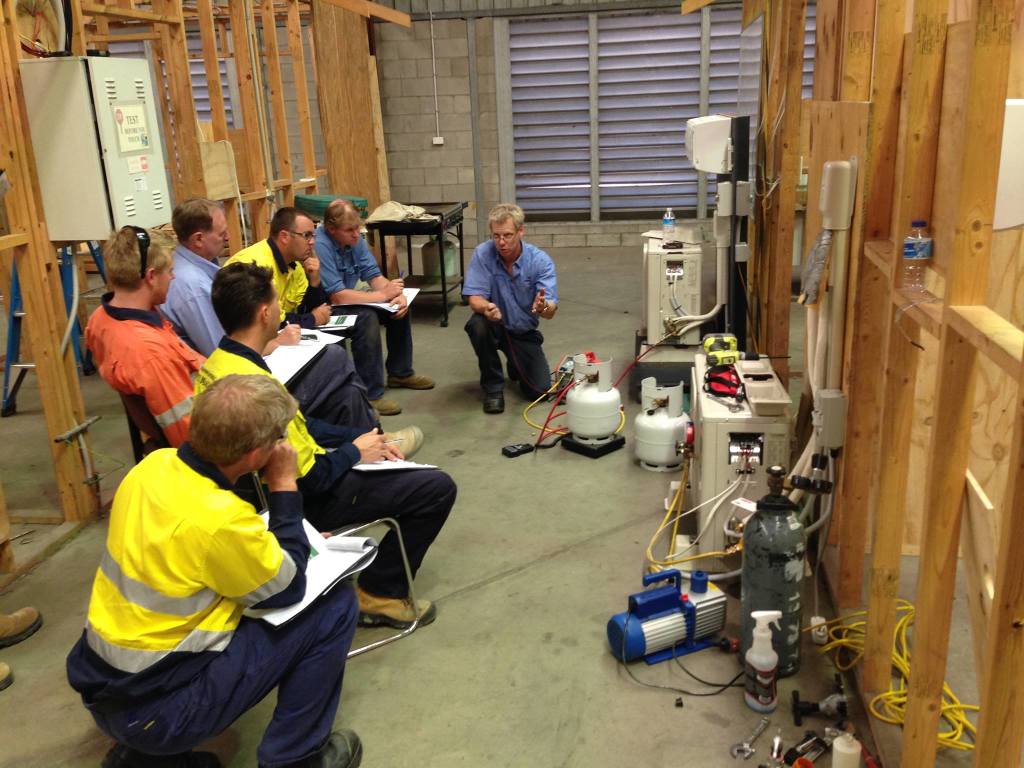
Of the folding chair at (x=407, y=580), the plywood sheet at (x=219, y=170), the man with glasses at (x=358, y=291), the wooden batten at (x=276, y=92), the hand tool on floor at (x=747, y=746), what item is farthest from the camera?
the wooden batten at (x=276, y=92)

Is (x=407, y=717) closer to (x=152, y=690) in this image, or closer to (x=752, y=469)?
(x=152, y=690)

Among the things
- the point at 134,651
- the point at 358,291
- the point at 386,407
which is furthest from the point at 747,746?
the point at 358,291

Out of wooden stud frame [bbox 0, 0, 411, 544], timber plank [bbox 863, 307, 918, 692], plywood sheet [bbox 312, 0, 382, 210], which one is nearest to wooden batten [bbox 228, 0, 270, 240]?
wooden stud frame [bbox 0, 0, 411, 544]

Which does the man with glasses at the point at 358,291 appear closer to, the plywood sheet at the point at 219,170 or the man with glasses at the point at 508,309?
the man with glasses at the point at 508,309

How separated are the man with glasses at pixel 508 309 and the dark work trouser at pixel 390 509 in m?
2.21

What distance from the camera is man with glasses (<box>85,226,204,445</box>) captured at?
3.00 meters

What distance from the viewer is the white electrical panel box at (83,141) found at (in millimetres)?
3607

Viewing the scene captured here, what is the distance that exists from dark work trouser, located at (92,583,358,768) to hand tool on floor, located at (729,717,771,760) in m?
1.12

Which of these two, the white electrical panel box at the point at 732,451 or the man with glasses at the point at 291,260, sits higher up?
the man with glasses at the point at 291,260

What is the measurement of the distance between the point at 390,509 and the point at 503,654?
0.62 m

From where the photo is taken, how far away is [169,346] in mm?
3096

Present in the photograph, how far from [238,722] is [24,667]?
0.90 meters

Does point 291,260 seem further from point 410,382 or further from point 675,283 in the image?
point 675,283

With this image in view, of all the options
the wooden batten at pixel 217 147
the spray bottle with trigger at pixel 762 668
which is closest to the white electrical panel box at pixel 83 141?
the wooden batten at pixel 217 147
